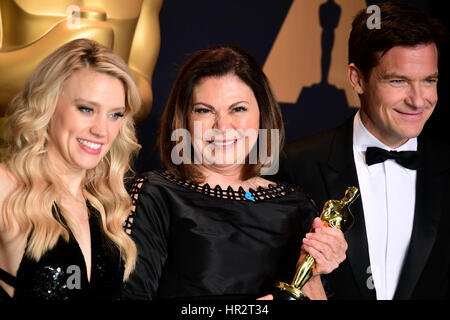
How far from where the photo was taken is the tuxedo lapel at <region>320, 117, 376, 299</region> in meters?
2.33

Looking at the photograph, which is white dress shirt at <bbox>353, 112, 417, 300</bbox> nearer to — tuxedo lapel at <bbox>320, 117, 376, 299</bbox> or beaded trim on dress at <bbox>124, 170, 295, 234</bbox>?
tuxedo lapel at <bbox>320, 117, 376, 299</bbox>

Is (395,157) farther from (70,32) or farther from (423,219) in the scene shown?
(70,32)

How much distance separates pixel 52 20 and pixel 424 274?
5.30 feet

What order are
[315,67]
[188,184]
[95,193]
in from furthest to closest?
[315,67]
[188,184]
[95,193]

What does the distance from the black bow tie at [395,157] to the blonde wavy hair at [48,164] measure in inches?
36.0

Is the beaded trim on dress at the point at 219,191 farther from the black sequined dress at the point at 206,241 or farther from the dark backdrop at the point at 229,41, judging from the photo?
the dark backdrop at the point at 229,41

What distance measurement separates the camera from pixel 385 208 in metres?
2.47

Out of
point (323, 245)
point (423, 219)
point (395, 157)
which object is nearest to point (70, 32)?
point (323, 245)

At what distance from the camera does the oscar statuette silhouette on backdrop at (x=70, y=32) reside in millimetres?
2266

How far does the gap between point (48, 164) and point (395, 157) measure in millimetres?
1269

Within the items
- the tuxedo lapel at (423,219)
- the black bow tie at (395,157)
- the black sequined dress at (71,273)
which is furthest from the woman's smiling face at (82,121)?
the tuxedo lapel at (423,219)

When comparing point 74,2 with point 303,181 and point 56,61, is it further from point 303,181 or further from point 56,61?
point 303,181

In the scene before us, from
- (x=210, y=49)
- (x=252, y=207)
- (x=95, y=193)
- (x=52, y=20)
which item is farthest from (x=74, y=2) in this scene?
(x=252, y=207)
